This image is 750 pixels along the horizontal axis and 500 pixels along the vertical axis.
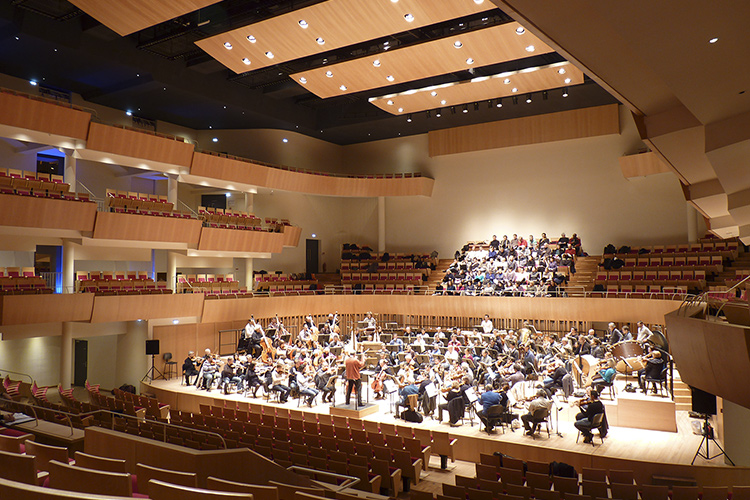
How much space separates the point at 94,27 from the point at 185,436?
12380mm

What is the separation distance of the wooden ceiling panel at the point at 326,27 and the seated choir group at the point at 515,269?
8.50 meters

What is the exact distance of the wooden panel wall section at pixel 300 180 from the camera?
17344 mm

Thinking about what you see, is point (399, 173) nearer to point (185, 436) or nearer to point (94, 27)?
point (94, 27)

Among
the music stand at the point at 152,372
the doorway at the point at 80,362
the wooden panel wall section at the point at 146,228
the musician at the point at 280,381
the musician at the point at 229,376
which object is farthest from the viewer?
the doorway at the point at 80,362

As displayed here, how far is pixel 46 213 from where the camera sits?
486 inches

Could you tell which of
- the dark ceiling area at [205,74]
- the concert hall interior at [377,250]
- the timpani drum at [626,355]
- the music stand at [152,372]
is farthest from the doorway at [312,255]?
the timpani drum at [626,355]

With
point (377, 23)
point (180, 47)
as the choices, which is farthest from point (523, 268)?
point (180, 47)

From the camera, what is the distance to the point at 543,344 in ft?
40.2

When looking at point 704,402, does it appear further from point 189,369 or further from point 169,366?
point 169,366

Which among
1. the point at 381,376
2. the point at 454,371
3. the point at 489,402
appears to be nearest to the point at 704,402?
the point at 489,402

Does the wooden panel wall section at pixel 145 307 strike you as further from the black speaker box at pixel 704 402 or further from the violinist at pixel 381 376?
the black speaker box at pixel 704 402

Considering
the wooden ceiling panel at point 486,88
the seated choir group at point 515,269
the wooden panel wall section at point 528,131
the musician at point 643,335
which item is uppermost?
the wooden ceiling panel at point 486,88

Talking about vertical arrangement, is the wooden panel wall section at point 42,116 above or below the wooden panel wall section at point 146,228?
above

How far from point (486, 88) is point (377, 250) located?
973 cm
